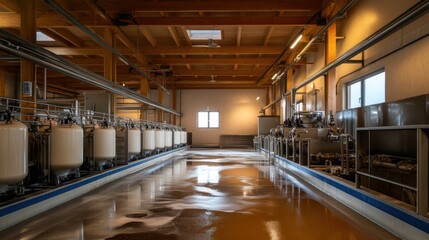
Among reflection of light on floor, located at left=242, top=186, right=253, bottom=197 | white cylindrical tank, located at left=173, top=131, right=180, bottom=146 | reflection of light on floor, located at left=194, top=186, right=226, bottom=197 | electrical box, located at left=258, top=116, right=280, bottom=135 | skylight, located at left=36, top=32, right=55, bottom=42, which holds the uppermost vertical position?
skylight, located at left=36, top=32, right=55, bottom=42

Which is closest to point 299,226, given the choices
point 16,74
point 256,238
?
point 256,238

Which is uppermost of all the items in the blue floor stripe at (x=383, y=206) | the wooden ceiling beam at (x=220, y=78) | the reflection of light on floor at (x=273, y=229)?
the wooden ceiling beam at (x=220, y=78)

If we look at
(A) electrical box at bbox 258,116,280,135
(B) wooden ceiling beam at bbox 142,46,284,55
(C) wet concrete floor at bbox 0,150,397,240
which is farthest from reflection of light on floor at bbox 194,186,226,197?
(A) electrical box at bbox 258,116,280,135

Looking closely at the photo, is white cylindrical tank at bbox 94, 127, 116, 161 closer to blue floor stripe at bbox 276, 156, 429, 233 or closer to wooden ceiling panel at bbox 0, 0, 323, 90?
wooden ceiling panel at bbox 0, 0, 323, 90

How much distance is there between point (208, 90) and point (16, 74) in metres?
11.1

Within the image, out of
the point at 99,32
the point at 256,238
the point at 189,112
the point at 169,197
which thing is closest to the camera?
the point at 256,238

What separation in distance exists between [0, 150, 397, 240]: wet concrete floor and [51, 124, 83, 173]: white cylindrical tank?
1.86ft

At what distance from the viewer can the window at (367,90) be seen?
740 cm

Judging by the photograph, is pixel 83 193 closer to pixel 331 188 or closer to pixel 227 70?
pixel 331 188

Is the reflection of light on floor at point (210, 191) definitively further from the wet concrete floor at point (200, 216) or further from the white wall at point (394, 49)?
the white wall at point (394, 49)

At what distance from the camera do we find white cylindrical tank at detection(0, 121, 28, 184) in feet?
10.7

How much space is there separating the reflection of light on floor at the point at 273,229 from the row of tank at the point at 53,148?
110 inches

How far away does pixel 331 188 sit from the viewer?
15.7 feet

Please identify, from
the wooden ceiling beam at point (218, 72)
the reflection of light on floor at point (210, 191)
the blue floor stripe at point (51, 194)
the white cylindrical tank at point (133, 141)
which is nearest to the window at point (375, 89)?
the reflection of light on floor at point (210, 191)
